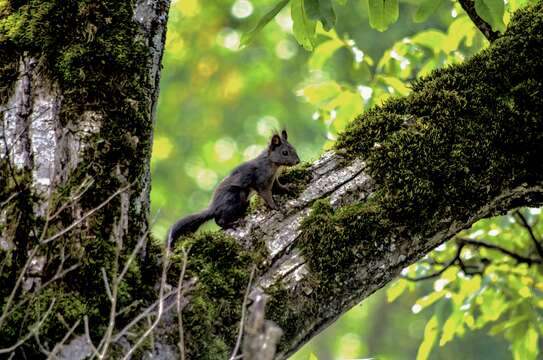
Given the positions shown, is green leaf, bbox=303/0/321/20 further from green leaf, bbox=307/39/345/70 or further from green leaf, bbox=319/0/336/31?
green leaf, bbox=307/39/345/70

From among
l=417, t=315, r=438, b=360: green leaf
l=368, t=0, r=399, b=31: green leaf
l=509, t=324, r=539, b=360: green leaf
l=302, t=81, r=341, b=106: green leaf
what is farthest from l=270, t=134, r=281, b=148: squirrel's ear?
l=368, t=0, r=399, b=31: green leaf

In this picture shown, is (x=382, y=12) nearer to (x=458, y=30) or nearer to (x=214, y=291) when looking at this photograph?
(x=214, y=291)

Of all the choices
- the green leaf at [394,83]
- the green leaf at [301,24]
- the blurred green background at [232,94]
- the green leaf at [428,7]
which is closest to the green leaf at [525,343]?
the green leaf at [394,83]

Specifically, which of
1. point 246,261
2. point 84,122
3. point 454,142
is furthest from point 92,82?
point 454,142

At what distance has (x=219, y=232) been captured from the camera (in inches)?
122

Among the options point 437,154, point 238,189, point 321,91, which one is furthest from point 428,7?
point 321,91

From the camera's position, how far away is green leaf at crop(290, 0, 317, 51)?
322cm

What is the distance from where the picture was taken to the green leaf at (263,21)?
10.2 ft

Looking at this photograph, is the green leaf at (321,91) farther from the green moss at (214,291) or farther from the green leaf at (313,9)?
the green moss at (214,291)

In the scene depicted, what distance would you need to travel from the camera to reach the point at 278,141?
226 inches

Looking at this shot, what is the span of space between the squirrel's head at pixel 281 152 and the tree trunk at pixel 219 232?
1997mm

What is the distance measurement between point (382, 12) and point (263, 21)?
52 cm

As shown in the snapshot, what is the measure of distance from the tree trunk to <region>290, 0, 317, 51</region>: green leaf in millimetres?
461

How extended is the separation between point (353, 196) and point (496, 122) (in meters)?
0.67
